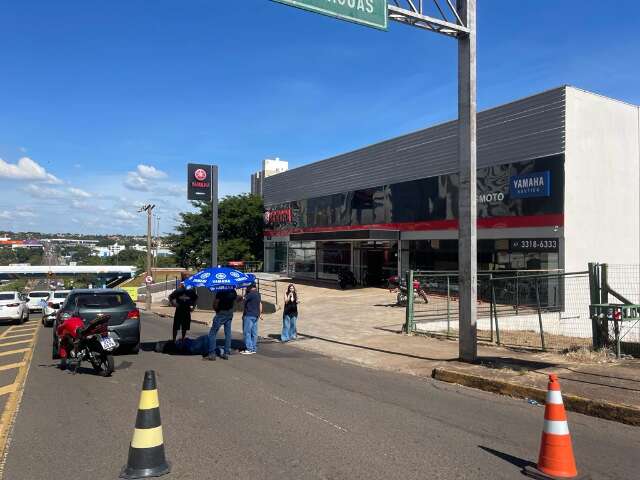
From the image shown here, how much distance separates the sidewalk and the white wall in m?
7.94

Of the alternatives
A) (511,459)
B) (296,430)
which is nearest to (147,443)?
(296,430)

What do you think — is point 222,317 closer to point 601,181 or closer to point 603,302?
point 603,302

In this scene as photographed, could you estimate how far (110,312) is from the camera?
11508 mm

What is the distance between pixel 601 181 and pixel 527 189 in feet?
9.44

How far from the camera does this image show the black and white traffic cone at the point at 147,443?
14.8ft

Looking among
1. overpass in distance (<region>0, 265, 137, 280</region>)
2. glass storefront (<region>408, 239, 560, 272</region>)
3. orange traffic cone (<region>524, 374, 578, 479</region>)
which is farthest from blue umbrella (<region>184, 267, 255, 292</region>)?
overpass in distance (<region>0, 265, 137, 280</region>)

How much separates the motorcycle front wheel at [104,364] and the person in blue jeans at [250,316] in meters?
3.40

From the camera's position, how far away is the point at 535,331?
1560cm

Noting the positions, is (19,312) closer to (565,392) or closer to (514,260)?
(514,260)

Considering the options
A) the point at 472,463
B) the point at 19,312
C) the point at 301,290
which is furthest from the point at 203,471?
the point at 301,290

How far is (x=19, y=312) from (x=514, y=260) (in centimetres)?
2047

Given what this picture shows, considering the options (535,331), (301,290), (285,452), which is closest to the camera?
(285,452)

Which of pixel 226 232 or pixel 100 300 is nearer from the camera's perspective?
pixel 100 300

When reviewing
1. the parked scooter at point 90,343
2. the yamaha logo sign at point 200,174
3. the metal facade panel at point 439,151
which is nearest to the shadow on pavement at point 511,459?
the parked scooter at point 90,343
